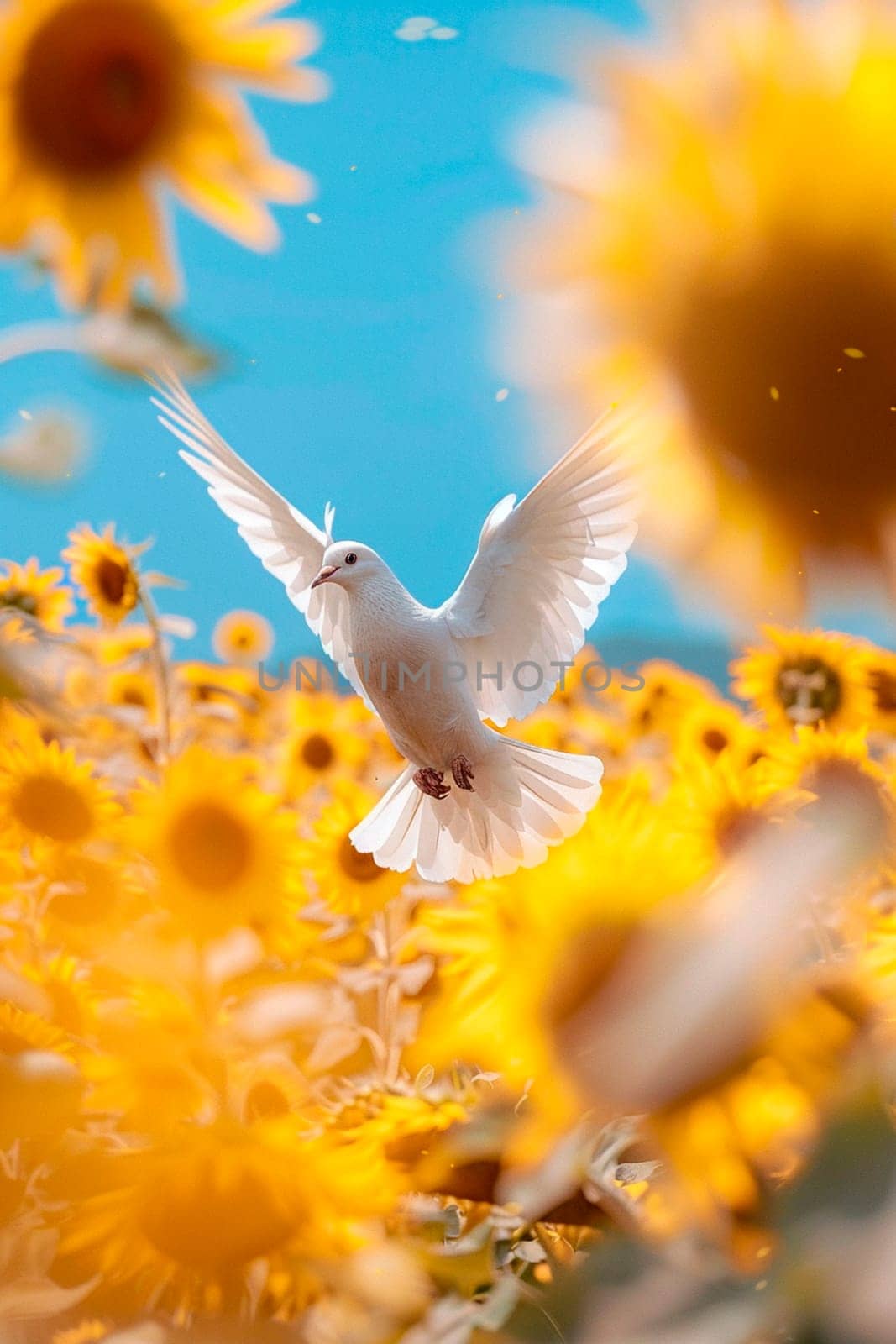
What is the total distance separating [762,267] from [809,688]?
507 mm

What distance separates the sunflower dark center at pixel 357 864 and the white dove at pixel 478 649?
6 cm

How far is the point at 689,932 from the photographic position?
0.40 feet

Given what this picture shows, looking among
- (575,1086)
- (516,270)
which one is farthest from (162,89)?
(575,1086)

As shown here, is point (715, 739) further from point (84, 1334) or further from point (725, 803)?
point (84, 1334)

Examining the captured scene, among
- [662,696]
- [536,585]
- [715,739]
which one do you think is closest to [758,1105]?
[536,585]

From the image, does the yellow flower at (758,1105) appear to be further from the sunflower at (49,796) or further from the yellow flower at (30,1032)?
the sunflower at (49,796)

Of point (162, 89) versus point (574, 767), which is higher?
point (162, 89)

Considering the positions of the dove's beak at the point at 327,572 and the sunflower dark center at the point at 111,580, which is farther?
the sunflower dark center at the point at 111,580

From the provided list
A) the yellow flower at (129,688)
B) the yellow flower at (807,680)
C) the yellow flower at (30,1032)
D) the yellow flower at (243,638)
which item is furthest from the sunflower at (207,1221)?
the yellow flower at (243,638)

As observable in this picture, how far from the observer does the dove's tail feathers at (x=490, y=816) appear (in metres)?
0.42

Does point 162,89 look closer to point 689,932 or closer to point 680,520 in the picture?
point 680,520

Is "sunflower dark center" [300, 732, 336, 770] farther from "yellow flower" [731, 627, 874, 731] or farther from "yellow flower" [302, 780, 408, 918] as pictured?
"yellow flower" [731, 627, 874, 731]

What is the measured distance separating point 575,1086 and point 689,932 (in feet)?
0.26

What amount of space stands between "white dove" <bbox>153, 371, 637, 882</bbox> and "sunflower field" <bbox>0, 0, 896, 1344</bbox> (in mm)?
112
